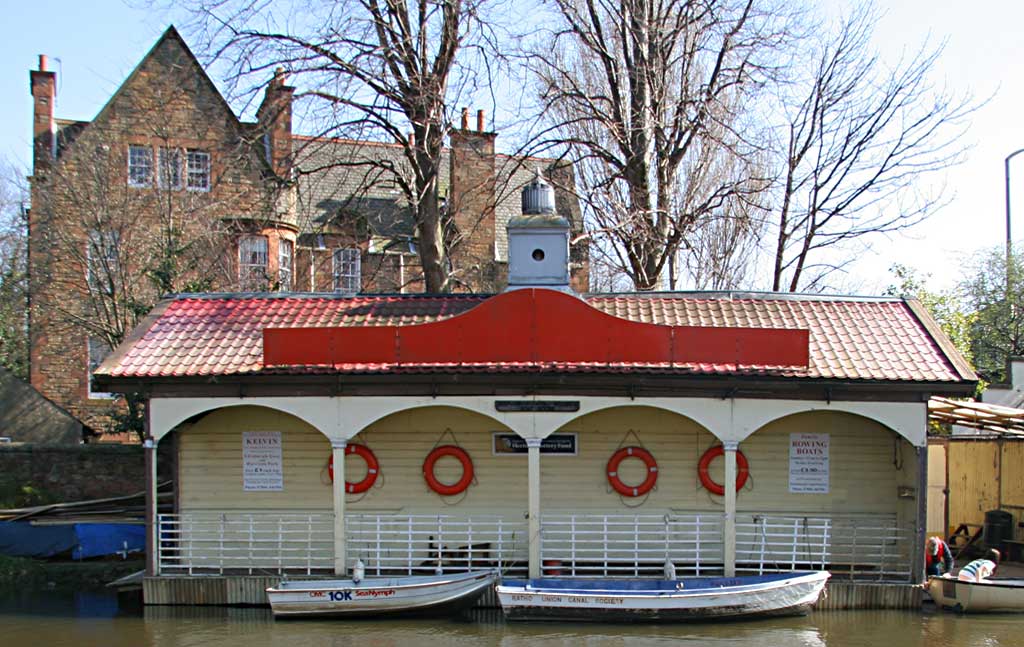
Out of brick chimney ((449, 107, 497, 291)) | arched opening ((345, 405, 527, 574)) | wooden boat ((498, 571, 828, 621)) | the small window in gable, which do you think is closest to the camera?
wooden boat ((498, 571, 828, 621))

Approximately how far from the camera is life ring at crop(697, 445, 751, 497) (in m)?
16.3

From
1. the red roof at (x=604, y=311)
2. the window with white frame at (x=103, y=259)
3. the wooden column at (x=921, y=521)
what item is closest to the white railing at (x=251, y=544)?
the red roof at (x=604, y=311)

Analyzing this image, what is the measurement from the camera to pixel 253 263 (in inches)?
1208

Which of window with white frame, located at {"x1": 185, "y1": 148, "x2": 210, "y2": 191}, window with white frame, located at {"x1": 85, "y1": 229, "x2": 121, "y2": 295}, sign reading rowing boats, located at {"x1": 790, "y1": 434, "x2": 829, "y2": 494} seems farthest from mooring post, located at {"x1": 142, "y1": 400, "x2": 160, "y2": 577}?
window with white frame, located at {"x1": 185, "y1": 148, "x2": 210, "y2": 191}

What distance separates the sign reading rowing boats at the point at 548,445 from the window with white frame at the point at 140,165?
15.9m

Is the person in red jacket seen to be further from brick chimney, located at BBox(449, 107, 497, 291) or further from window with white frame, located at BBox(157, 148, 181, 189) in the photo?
window with white frame, located at BBox(157, 148, 181, 189)

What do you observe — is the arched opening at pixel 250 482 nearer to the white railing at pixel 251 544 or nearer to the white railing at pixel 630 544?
the white railing at pixel 251 544

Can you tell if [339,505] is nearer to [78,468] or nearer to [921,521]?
[921,521]

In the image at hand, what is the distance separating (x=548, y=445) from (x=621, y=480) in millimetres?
1259

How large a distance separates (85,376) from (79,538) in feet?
42.6


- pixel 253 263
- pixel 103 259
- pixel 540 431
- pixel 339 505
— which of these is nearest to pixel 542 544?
pixel 540 431

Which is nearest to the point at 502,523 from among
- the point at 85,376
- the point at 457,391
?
the point at 457,391

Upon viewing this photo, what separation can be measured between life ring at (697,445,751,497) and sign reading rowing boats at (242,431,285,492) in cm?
658

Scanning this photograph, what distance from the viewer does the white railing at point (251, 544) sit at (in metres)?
16.1
